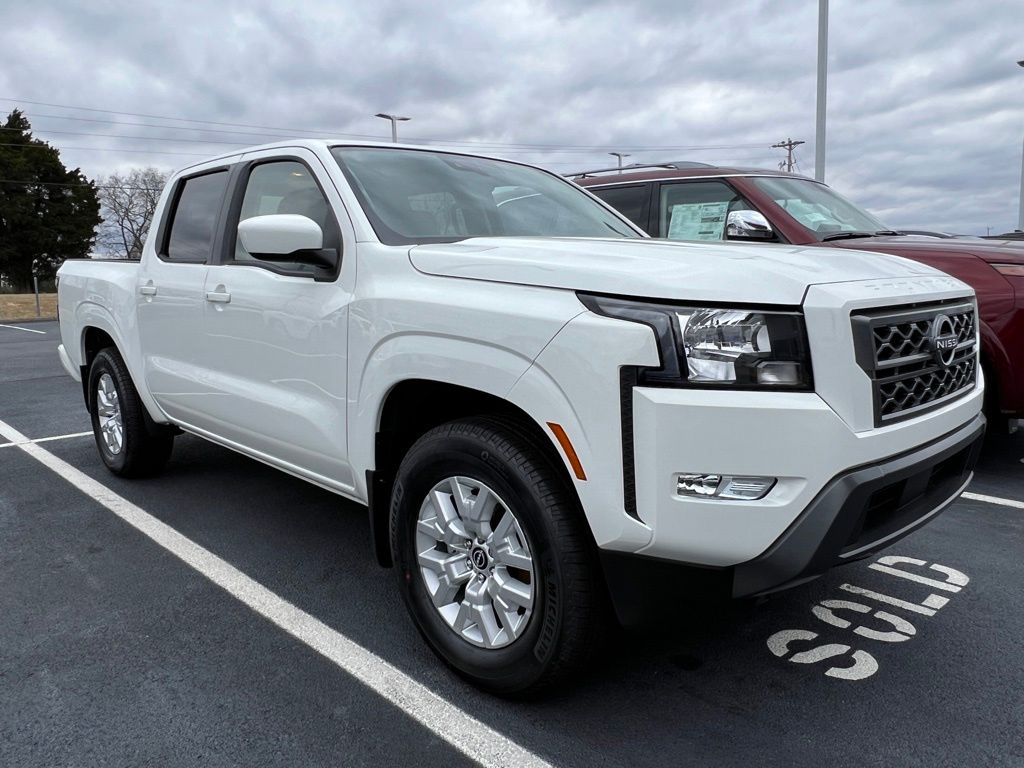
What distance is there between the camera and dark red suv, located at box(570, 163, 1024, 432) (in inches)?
181

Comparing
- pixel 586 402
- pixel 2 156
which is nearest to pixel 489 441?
pixel 586 402

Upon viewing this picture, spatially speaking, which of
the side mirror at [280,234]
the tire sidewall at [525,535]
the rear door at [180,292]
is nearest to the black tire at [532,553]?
the tire sidewall at [525,535]

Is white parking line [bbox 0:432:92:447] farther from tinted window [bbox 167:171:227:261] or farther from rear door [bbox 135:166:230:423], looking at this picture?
tinted window [bbox 167:171:227:261]

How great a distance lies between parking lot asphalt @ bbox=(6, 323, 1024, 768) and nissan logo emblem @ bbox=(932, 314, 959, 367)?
1.00 metres

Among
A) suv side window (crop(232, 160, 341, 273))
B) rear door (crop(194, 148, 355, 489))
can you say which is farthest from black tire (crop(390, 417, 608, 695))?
suv side window (crop(232, 160, 341, 273))

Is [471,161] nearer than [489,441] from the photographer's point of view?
No

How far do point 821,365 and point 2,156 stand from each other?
53.9 metres

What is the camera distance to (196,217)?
427 cm

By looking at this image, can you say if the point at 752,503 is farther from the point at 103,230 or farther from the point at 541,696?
the point at 103,230

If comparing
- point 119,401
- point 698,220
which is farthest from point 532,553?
point 698,220

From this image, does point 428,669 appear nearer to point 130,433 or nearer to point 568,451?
point 568,451

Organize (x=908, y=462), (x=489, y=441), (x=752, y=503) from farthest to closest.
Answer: (x=489, y=441), (x=908, y=462), (x=752, y=503)

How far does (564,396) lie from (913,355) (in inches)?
41.1

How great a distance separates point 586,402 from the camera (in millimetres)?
2133
